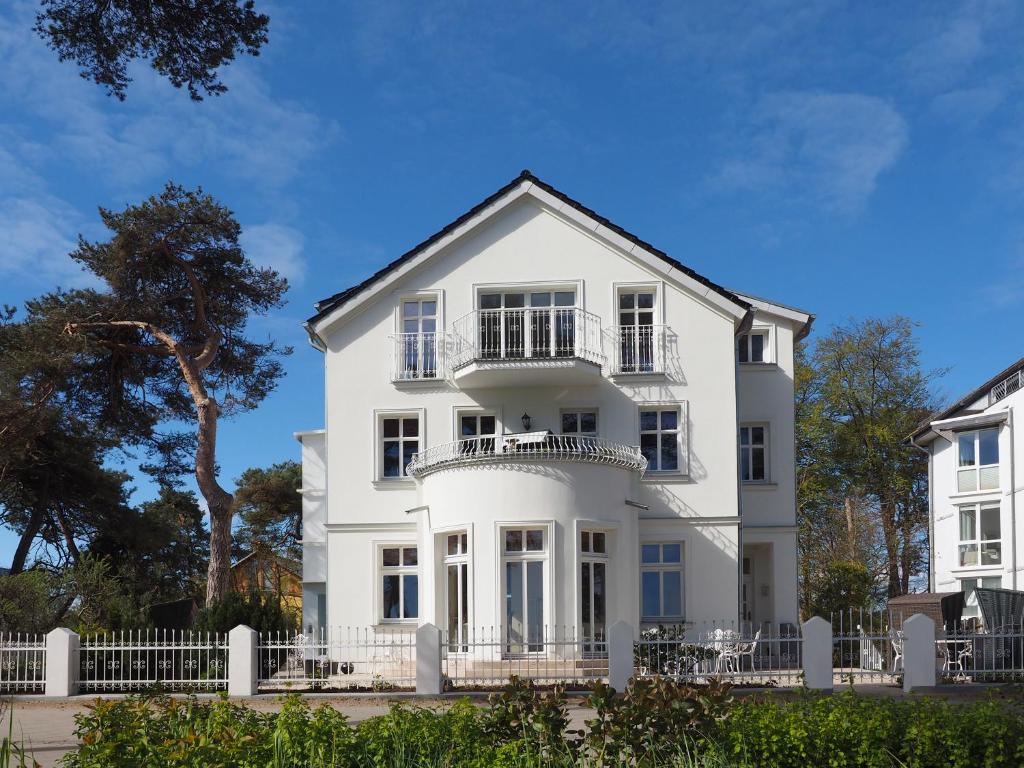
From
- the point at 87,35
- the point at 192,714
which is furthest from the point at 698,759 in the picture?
the point at 87,35

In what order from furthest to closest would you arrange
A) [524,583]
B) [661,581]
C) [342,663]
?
[661,581] → [342,663] → [524,583]

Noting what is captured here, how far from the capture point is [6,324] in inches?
1201

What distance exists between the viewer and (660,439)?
2417cm

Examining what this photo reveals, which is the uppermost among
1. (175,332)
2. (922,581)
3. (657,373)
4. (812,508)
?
(175,332)

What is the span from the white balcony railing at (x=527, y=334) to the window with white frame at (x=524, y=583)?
13.9ft

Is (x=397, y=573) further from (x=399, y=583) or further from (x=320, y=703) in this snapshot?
(x=320, y=703)

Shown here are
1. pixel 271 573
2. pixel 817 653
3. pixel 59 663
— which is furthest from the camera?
pixel 271 573

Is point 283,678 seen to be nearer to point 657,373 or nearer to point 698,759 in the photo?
point 657,373

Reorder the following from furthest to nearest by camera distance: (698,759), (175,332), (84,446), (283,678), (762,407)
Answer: (84,446), (175,332), (762,407), (283,678), (698,759)

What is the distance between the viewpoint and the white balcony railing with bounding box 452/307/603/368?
23859 mm

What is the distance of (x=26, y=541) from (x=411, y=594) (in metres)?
15.3

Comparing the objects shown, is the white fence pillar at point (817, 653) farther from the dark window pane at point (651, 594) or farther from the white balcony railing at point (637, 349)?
the white balcony railing at point (637, 349)

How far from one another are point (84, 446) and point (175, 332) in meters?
5.05

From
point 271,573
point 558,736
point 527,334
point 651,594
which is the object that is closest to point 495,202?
point 527,334
